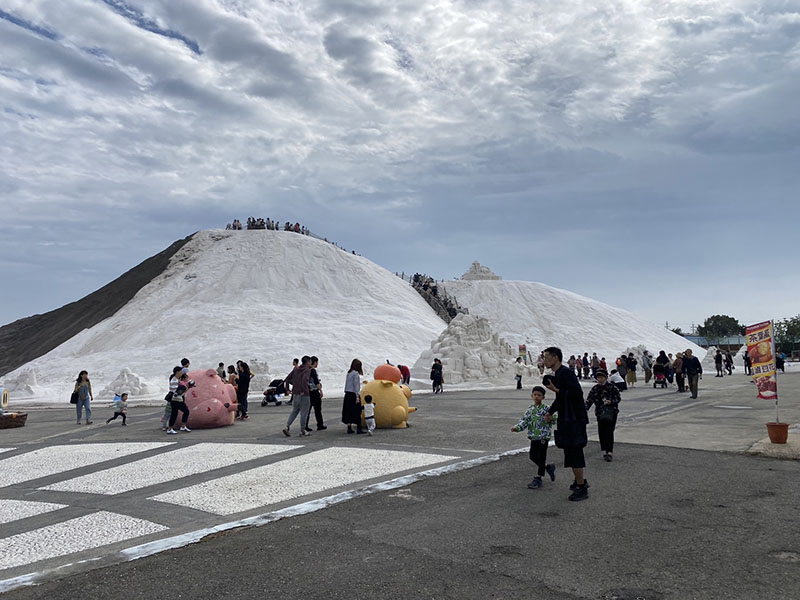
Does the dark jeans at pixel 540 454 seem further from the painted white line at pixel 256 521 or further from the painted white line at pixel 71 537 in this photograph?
the painted white line at pixel 71 537

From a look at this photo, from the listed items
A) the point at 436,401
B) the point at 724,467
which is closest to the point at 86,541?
the point at 724,467

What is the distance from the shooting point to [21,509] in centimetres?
642

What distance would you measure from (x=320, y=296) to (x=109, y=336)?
16.6 m

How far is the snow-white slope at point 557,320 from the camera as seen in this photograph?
51.5 meters

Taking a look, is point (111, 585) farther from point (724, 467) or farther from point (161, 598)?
point (724, 467)

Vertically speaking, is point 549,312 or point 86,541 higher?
point 549,312

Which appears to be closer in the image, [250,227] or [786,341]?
[250,227]

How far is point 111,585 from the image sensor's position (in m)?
4.02

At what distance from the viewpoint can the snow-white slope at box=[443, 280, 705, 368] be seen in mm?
51469

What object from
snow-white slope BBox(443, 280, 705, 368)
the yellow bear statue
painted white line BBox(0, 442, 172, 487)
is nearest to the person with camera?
painted white line BBox(0, 442, 172, 487)

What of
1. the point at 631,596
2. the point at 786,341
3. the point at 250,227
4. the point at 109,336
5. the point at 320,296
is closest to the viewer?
the point at 631,596

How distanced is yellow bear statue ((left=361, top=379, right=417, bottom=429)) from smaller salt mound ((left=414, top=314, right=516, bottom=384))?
14.2m

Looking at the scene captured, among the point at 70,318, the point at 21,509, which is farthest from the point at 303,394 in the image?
the point at 70,318

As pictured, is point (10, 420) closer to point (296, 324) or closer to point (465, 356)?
point (465, 356)
